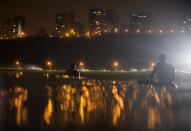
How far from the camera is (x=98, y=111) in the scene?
36.8 feet

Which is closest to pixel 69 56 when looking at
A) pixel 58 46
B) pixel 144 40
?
pixel 58 46

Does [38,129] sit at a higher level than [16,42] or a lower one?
lower

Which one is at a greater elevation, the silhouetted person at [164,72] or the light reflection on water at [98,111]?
the silhouetted person at [164,72]

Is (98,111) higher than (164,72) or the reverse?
the reverse

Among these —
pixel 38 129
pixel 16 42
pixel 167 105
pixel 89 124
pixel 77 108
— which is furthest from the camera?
pixel 16 42

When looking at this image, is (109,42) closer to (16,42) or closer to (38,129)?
(16,42)

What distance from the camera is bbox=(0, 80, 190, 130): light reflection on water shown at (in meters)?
9.38

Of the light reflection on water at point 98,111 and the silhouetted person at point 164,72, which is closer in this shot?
the light reflection on water at point 98,111

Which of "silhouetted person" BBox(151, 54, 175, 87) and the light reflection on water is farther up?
"silhouetted person" BBox(151, 54, 175, 87)

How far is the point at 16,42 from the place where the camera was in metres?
78.9

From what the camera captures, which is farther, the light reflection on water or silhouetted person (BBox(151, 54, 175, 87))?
silhouetted person (BBox(151, 54, 175, 87))

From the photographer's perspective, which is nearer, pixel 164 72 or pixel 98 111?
pixel 98 111

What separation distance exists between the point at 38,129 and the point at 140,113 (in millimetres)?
3244

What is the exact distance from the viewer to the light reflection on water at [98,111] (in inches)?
369
